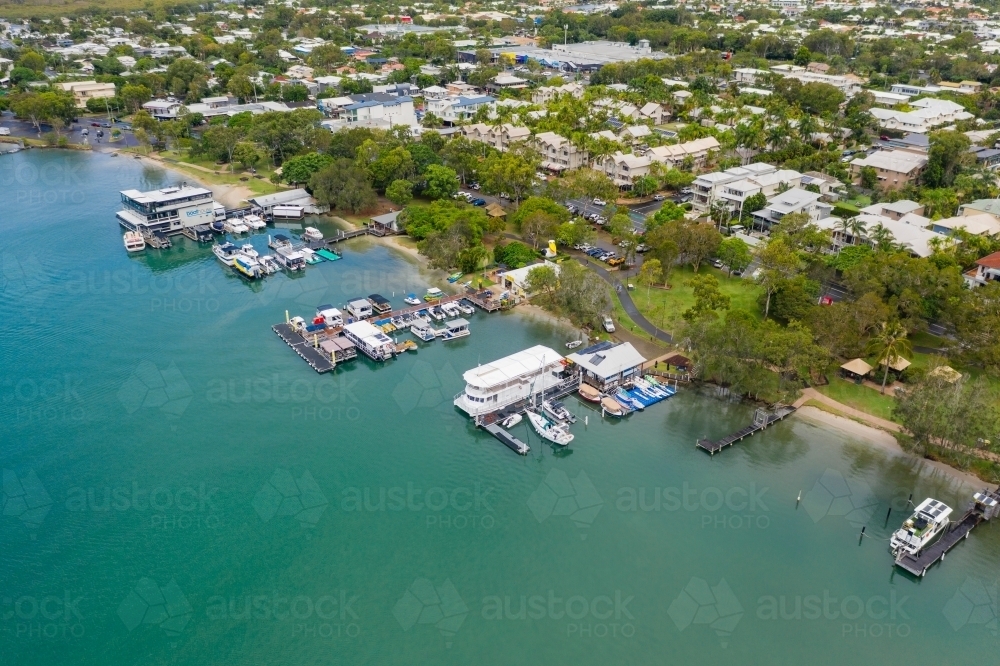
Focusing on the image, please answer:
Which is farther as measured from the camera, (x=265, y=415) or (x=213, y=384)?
(x=213, y=384)

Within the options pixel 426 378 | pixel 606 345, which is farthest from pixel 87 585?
pixel 606 345

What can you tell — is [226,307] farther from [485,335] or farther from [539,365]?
[539,365]

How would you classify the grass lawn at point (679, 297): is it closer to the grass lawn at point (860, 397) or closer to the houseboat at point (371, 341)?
the grass lawn at point (860, 397)

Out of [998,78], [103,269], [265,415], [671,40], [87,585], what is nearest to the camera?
[87,585]
